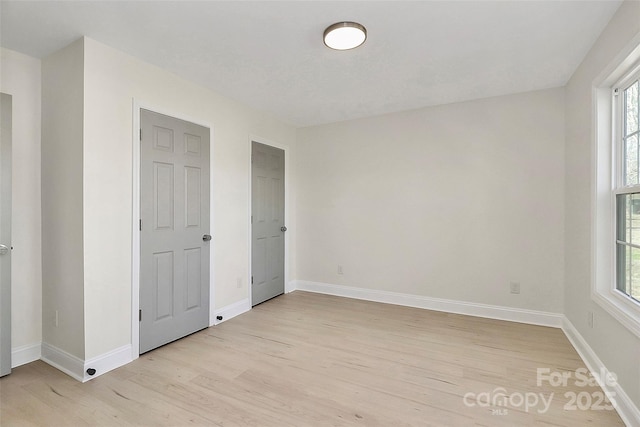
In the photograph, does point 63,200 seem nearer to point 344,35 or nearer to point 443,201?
point 344,35

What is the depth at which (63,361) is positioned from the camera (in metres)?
2.32

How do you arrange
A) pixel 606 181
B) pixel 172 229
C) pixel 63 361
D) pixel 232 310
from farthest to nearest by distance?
pixel 232 310 → pixel 172 229 → pixel 63 361 → pixel 606 181

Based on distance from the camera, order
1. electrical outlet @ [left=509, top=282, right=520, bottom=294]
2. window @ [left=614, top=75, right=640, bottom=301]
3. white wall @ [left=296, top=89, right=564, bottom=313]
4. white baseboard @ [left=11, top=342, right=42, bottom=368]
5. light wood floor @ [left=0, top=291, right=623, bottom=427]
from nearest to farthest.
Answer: light wood floor @ [left=0, top=291, right=623, bottom=427], window @ [left=614, top=75, right=640, bottom=301], white baseboard @ [left=11, top=342, right=42, bottom=368], white wall @ [left=296, top=89, right=564, bottom=313], electrical outlet @ [left=509, top=282, right=520, bottom=294]

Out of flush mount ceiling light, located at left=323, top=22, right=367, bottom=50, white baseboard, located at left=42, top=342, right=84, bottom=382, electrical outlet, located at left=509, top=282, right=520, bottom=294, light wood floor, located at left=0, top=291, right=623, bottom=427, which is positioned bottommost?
light wood floor, located at left=0, top=291, right=623, bottom=427

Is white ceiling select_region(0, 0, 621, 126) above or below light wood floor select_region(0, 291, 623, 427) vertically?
above

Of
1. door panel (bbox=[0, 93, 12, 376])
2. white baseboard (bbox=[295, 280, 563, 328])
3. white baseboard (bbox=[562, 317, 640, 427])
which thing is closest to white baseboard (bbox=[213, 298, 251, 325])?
white baseboard (bbox=[295, 280, 563, 328])

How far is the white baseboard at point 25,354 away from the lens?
2344mm

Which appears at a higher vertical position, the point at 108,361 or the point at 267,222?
the point at 267,222

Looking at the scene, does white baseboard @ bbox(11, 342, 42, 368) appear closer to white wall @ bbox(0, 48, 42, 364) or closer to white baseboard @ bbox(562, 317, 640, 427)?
white wall @ bbox(0, 48, 42, 364)

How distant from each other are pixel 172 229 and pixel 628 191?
3464 mm

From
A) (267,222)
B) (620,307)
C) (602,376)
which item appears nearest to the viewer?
(620,307)

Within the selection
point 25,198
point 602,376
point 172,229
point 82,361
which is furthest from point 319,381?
point 25,198

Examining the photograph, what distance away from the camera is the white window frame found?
6.98ft

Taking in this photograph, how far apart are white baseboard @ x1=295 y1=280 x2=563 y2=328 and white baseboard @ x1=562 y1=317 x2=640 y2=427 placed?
0.24 m
